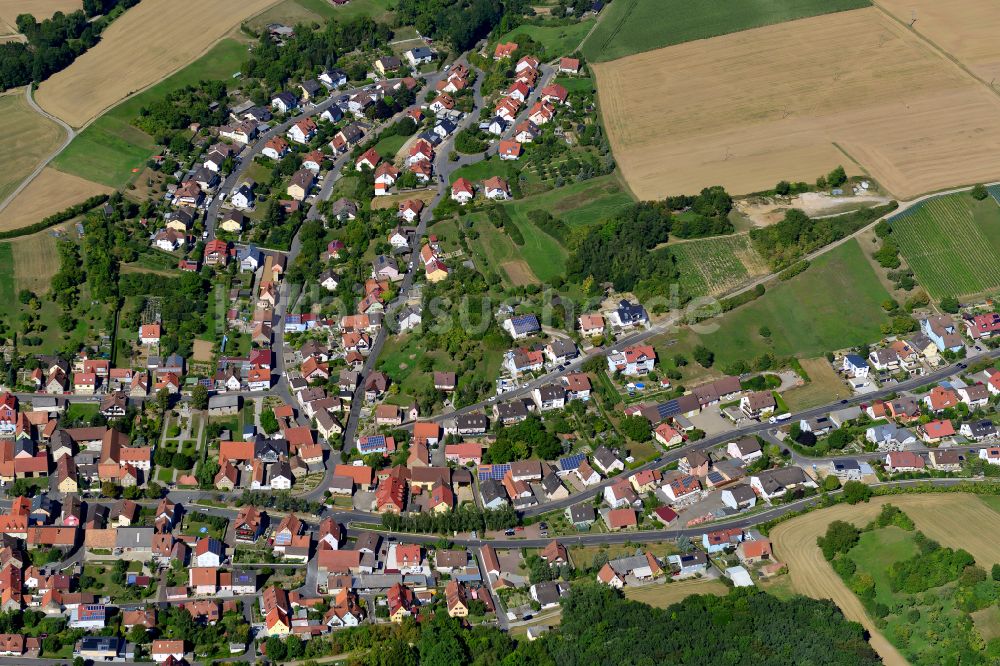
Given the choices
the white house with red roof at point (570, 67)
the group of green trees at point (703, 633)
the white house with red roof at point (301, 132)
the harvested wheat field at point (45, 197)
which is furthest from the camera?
the white house with red roof at point (570, 67)

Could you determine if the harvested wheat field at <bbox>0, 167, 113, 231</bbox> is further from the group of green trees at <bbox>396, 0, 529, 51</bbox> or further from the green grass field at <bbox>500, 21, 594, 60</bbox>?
the green grass field at <bbox>500, 21, 594, 60</bbox>

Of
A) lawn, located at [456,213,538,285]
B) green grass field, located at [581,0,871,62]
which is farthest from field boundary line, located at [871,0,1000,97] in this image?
lawn, located at [456,213,538,285]

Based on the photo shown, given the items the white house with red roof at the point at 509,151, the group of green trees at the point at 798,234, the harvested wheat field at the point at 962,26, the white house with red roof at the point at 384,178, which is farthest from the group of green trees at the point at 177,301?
the harvested wheat field at the point at 962,26

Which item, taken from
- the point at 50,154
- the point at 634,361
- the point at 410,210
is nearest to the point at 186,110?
the point at 50,154

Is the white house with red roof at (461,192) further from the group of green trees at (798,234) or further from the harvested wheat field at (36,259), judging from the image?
the harvested wheat field at (36,259)

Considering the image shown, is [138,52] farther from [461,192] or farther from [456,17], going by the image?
[461,192]

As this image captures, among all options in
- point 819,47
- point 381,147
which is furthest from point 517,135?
point 819,47
